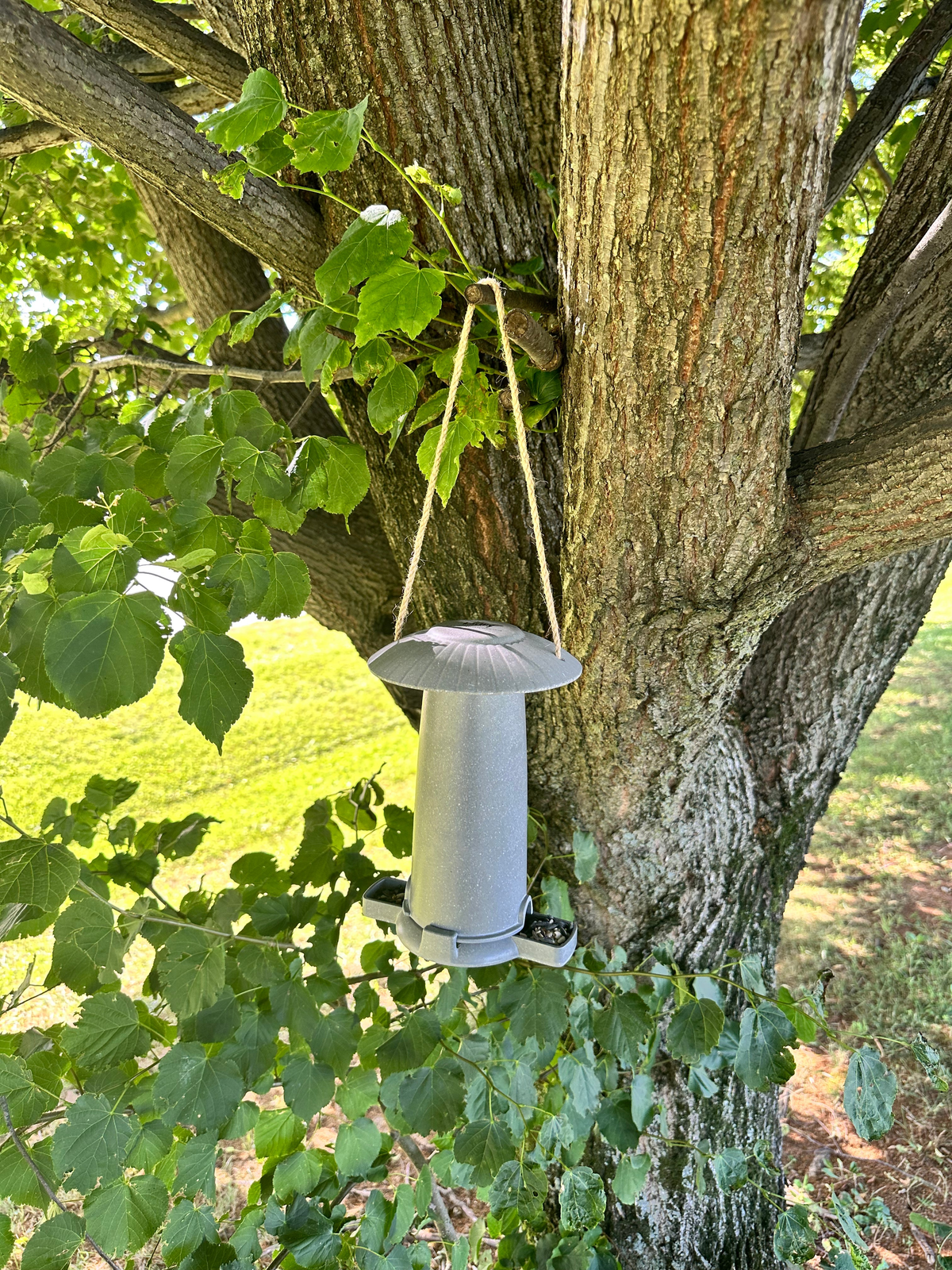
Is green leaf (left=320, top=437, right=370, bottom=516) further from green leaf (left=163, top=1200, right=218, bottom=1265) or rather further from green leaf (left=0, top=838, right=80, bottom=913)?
green leaf (left=163, top=1200, right=218, bottom=1265)

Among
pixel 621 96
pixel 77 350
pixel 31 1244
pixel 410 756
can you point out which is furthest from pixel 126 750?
pixel 621 96

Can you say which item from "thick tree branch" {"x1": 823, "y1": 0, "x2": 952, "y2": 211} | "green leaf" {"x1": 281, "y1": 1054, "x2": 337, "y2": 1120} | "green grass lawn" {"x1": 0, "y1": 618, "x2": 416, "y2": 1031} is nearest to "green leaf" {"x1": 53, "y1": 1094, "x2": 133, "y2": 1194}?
"green leaf" {"x1": 281, "y1": 1054, "x2": 337, "y2": 1120}

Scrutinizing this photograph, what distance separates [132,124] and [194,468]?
534 mm

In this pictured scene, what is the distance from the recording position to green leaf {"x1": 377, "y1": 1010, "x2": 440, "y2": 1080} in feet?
4.76

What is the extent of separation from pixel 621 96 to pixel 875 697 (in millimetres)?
1565

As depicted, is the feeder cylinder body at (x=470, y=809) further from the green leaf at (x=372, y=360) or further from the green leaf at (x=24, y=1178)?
the green leaf at (x=24, y=1178)

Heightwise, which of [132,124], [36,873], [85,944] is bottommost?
[85,944]

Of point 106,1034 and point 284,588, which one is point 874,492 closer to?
point 284,588

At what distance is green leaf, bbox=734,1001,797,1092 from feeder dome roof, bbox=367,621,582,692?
0.85 metres

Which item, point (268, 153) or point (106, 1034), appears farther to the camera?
point (106, 1034)

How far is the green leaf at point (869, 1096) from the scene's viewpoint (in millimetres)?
1457

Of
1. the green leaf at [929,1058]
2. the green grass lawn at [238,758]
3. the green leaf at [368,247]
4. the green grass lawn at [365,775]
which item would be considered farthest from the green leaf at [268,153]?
the green grass lawn at [238,758]

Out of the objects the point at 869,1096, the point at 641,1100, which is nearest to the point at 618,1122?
the point at 641,1100

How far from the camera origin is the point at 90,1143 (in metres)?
1.33
